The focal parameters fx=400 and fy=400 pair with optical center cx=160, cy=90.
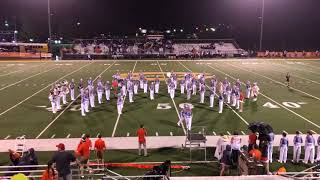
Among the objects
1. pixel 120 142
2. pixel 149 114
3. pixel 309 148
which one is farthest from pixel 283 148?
pixel 149 114

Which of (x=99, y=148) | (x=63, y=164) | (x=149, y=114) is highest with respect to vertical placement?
(x=63, y=164)

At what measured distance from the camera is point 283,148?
1146cm

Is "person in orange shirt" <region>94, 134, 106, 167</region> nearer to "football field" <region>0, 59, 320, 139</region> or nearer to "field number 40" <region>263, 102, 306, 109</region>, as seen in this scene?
"football field" <region>0, 59, 320, 139</region>

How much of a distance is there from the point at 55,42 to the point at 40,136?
148 ft

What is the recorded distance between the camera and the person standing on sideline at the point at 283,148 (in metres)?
11.4

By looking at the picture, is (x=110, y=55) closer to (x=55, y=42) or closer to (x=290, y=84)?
(x=55, y=42)

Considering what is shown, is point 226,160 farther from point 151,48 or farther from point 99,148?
point 151,48

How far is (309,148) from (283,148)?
2.45 ft

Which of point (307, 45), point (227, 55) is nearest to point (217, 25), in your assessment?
point (307, 45)

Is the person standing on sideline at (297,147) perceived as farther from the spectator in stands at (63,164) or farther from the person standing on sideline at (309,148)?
the spectator in stands at (63,164)

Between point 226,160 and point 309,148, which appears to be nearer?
point 226,160

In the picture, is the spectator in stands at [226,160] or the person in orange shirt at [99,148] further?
the person in orange shirt at [99,148]

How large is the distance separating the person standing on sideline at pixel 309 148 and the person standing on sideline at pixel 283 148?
565 mm

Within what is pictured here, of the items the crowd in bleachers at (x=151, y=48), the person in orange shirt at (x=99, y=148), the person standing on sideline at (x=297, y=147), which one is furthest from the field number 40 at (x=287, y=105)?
the crowd in bleachers at (x=151, y=48)
